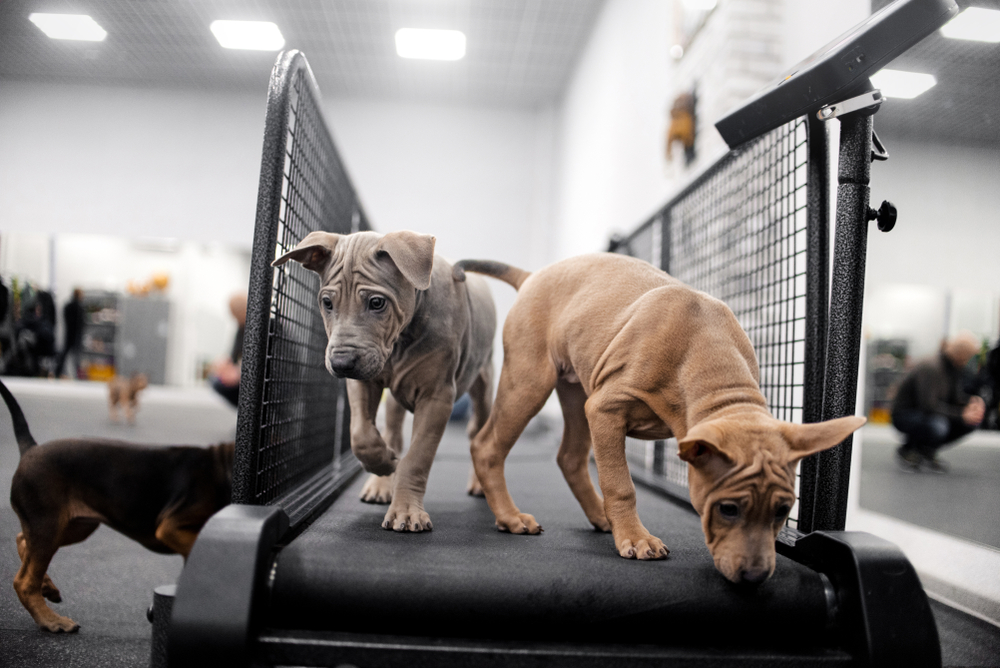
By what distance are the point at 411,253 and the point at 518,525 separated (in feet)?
2.20

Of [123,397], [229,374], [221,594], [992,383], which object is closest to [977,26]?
[992,383]

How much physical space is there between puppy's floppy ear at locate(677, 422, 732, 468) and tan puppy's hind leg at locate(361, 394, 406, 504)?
1.00 metres

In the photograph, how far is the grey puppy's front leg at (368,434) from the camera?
1.44 m

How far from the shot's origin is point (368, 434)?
1439 millimetres

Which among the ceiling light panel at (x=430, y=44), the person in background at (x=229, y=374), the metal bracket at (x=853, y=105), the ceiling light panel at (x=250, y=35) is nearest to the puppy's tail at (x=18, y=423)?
the ceiling light panel at (x=250, y=35)

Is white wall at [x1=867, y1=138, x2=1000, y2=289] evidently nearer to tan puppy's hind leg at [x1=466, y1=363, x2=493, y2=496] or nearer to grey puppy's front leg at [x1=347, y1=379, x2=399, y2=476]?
tan puppy's hind leg at [x1=466, y1=363, x2=493, y2=496]

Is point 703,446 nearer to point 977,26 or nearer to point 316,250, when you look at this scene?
point 316,250

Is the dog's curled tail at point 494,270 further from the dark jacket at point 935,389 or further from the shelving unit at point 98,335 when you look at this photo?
the dark jacket at point 935,389

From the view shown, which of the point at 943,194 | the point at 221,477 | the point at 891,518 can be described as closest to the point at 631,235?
the point at 943,194

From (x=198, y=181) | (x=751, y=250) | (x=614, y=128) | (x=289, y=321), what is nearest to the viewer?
(x=289, y=321)

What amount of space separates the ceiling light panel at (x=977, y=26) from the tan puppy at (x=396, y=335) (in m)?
1.47

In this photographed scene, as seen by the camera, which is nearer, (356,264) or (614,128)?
(356,264)

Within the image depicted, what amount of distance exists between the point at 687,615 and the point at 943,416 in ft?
6.22

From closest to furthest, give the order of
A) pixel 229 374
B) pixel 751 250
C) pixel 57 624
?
pixel 57 624
pixel 751 250
pixel 229 374
